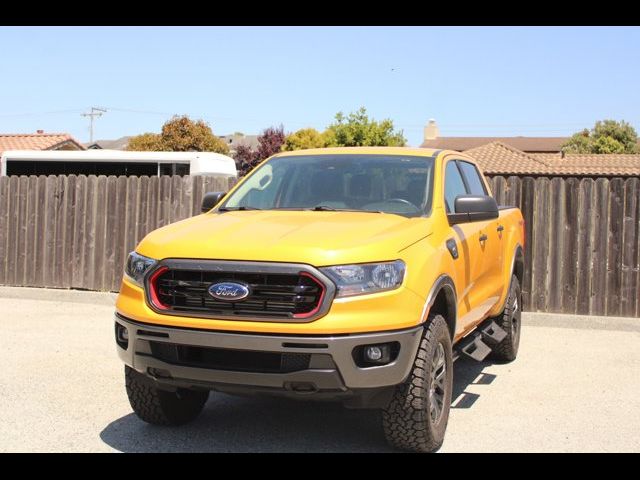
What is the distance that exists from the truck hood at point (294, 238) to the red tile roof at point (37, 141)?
110 feet

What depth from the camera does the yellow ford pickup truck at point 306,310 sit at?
418 cm

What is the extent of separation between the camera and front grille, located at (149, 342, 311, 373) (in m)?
4.20

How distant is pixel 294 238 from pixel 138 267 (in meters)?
1.02

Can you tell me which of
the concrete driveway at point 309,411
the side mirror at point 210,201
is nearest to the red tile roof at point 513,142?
the concrete driveway at point 309,411

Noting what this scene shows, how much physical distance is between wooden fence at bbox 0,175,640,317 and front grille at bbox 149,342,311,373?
23.5 feet

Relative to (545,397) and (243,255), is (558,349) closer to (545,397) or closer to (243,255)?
(545,397)

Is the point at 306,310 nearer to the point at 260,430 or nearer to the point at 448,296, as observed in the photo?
the point at 448,296

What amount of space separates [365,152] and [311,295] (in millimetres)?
2182

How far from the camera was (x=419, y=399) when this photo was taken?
445 cm

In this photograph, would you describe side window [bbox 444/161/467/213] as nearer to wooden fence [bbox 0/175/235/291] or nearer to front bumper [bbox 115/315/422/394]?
front bumper [bbox 115/315/422/394]

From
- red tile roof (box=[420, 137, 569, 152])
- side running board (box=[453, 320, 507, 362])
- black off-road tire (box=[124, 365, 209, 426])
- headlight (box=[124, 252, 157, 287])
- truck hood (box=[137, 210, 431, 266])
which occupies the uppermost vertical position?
red tile roof (box=[420, 137, 569, 152])

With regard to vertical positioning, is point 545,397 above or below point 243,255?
below

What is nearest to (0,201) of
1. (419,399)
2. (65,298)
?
(65,298)

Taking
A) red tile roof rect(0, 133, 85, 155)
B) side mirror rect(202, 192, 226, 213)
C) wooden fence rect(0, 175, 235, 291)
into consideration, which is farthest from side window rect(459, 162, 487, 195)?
red tile roof rect(0, 133, 85, 155)
